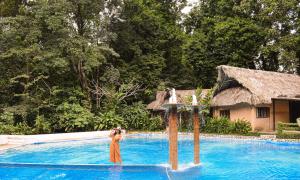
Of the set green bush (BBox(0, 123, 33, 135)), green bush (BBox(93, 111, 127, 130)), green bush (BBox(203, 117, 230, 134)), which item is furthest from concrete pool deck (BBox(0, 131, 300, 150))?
green bush (BBox(0, 123, 33, 135))

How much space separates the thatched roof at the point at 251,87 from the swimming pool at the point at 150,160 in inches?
141

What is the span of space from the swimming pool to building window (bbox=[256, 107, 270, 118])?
12.7 ft

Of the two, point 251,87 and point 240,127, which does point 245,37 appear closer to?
point 251,87

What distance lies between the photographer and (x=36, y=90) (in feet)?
73.6

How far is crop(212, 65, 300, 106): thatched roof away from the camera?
68.4 feet

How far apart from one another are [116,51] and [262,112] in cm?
1213

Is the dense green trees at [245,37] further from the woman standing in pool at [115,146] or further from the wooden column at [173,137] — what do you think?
the wooden column at [173,137]

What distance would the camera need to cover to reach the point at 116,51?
2792 cm

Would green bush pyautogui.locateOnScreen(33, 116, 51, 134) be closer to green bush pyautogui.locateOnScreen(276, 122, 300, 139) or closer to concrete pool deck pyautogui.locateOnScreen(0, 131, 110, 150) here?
concrete pool deck pyautogui.locateOnScreen(0, 131, 110, 150)

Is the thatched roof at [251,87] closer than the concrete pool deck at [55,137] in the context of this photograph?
No

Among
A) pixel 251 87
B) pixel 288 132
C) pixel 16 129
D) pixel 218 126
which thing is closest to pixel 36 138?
pixel 16 129

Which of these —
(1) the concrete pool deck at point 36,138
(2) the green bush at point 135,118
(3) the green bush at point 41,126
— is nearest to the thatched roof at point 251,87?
(2) the green bush at point 135,118

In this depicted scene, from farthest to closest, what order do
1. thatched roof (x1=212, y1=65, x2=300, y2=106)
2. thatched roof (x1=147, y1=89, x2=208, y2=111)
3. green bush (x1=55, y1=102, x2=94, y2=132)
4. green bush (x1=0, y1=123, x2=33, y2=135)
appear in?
thatched roof (x1=147, y1=89, x2=208, y2=111), green bush (x1=55, y1=102, x2=94, y2=132), thatched roof (x1=212, y1=65, x2=300, y2=106), green bush (x1=0, y1=123, x2=33, y2=135)

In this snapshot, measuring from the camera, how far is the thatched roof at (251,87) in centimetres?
2084
